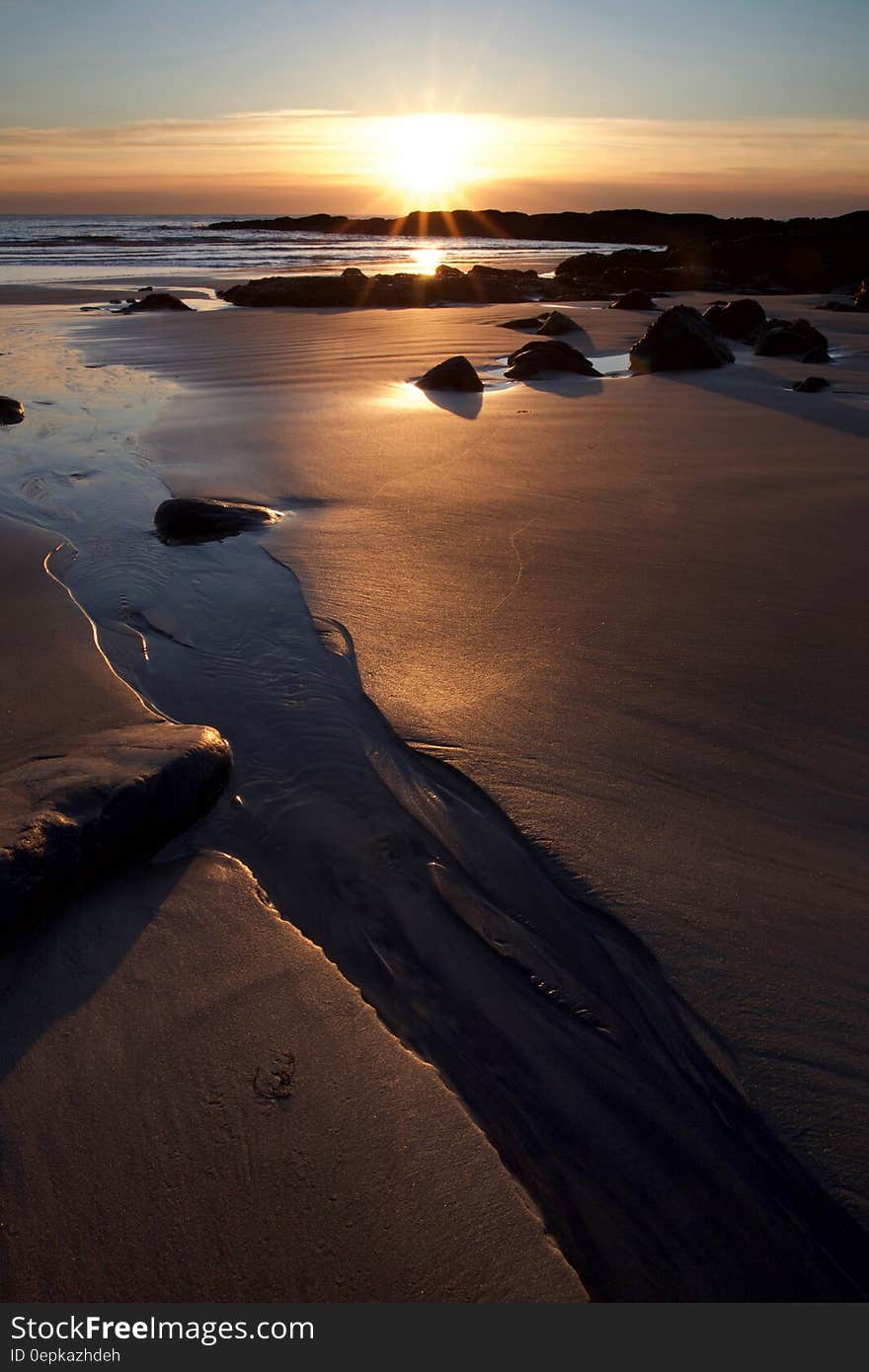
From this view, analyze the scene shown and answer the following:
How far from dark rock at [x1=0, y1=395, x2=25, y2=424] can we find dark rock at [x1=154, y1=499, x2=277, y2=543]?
9.28ft

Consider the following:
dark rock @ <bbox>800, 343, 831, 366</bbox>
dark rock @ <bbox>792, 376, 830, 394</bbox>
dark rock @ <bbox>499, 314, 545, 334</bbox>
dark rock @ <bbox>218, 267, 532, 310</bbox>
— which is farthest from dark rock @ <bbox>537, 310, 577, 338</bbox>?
dark rock @ <bbox>792, 376, 830, 394</bbox>

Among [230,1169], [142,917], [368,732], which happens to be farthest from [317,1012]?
[368,732]

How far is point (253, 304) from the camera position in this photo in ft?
49.9

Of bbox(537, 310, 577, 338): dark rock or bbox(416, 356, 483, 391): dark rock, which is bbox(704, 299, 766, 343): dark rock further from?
bbox(416, 356, 483, 391): dark rock

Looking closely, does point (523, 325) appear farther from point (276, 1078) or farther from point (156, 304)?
point (276, 1078)

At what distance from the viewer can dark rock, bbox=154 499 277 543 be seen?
4.11 metres

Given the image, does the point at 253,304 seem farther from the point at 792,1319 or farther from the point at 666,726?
the point at 792,1319

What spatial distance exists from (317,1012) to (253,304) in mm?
15704

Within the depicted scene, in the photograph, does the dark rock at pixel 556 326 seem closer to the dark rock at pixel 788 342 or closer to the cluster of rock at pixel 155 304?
the dark rock at pixel 788 342

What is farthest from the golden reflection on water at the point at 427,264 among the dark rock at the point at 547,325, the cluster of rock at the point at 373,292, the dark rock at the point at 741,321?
the dark rock at the point at 741,321

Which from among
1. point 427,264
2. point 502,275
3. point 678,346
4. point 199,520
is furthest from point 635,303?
point 427,264

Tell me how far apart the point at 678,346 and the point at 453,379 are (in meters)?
2.52

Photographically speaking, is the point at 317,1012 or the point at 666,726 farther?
the point at 666,726

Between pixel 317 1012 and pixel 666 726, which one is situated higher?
pixel 666 726
